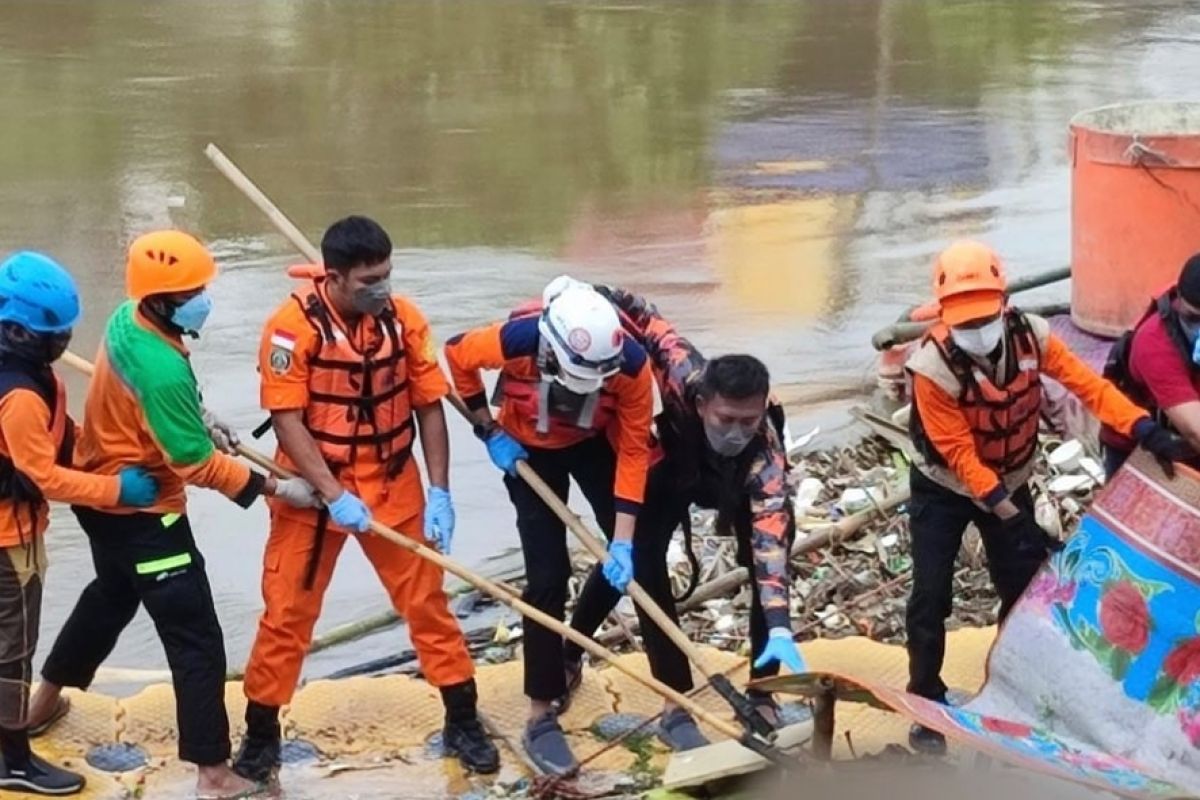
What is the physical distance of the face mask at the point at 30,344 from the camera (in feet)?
15.6

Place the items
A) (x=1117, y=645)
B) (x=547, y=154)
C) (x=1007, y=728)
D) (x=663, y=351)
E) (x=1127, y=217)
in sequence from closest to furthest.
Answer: (x=1007, y=728) → (x=1117, y=645) → (x=663, y=351) → (x=1127, y=217) → (x=547, y=154)

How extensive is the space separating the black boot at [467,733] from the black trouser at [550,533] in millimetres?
196

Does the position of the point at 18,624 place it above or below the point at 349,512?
below

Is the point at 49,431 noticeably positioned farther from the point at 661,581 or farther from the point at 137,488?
the point at 661,581

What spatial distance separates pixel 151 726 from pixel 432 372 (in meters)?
1.55

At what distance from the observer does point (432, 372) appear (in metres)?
5.22

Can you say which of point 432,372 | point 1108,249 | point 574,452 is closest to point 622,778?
point 574,452

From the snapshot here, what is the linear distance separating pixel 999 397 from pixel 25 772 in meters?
3.02

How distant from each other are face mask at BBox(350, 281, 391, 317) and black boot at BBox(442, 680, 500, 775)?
1.20 meters

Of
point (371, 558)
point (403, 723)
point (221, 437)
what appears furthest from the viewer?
A: point (403, 723)

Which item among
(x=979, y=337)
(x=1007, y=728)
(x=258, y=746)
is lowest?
(x=258, y=746)

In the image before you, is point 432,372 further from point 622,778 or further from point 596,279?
point 596,279

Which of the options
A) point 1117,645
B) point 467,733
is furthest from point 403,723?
point 1117,645

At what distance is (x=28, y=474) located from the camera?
4789mm
